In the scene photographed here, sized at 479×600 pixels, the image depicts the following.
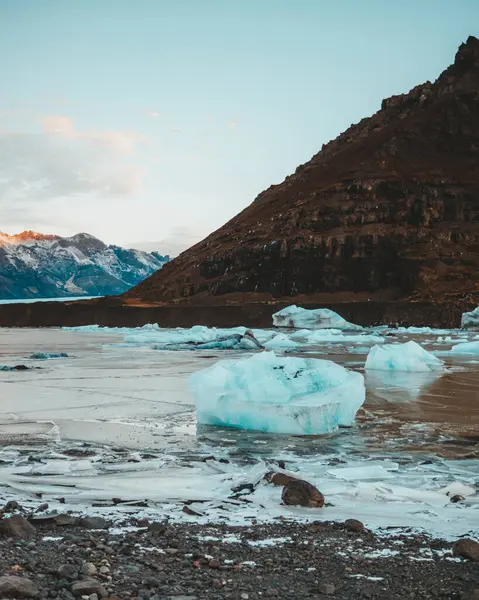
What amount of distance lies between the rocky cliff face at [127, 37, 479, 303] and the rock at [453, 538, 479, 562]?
64.0 meters

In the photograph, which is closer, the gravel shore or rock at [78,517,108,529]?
the gravel shore

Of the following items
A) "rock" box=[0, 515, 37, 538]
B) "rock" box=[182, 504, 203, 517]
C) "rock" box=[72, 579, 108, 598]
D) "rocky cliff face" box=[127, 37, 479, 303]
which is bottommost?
"rock" box=[182, 504, 203, 517]

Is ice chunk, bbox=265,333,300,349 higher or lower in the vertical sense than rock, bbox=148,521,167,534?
lower

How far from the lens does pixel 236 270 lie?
89.9 metres

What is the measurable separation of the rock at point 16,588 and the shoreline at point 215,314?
53.7 metres

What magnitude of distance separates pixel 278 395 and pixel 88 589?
694 centimetres

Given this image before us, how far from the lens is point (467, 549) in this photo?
4473mm

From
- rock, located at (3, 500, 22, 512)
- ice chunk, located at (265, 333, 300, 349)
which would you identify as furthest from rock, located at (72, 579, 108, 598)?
ice chunk, located at (265, 333, 300, 349)

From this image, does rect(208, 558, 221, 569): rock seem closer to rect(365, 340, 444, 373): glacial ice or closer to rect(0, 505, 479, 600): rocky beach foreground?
rect(0, 505, 479, 600): rocky beach foreground

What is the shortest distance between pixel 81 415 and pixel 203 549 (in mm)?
7019

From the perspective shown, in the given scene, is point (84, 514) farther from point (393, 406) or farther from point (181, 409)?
point (393, 406)

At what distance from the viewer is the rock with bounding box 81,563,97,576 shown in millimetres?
3953

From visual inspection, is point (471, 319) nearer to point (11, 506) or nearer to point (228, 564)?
point (11, 506)

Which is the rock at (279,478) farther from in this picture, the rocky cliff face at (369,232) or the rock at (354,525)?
the rocky cliff face at (369,232)
